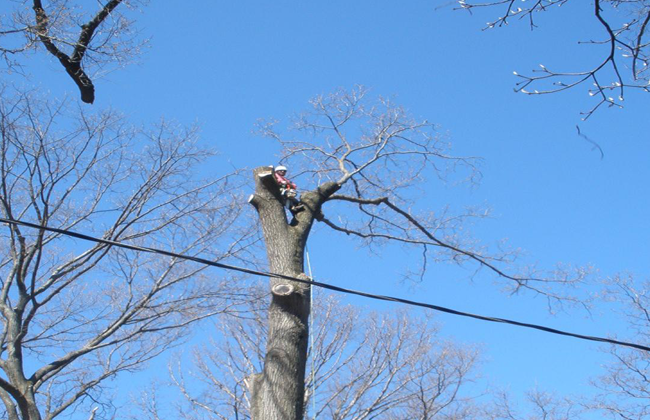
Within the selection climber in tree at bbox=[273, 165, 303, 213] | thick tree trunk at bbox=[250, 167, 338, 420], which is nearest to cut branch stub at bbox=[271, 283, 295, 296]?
thick tree trunk at bbox=[250, 167, 338, 420]

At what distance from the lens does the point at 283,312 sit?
17.6 ft

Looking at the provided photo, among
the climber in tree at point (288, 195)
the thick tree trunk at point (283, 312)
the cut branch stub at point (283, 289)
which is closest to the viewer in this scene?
the thick tree trunk at point (283, 312)

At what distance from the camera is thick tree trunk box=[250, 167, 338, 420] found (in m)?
5.03

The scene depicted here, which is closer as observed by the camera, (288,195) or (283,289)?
(283,289)

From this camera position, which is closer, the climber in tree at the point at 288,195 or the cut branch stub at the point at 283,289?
the cut branch stub at the point at 283,289

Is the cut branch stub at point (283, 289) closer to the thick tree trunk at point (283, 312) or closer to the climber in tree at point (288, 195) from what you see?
the thick tree trunk at point (283, 312)

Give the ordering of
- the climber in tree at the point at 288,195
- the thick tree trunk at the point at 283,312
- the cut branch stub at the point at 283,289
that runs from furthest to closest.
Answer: the climber in tree at the point at 288,195
the cut branch stub at the point at 283,289
the thick tree trunk at the point at 283,312

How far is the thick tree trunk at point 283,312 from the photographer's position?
198 inches

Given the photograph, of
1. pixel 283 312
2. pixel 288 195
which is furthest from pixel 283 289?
pixel 288 195

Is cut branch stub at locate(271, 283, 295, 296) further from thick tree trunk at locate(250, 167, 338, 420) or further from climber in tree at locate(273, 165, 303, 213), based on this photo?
climber in tree at locate(273, 165, 303, 213)

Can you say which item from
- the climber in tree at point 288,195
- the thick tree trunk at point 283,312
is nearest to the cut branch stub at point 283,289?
the thick tree trunk at point 283,312

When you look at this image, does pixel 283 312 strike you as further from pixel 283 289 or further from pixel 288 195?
pixel 288 195

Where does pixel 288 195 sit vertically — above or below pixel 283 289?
above

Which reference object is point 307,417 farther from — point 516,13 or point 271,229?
point 516,13
